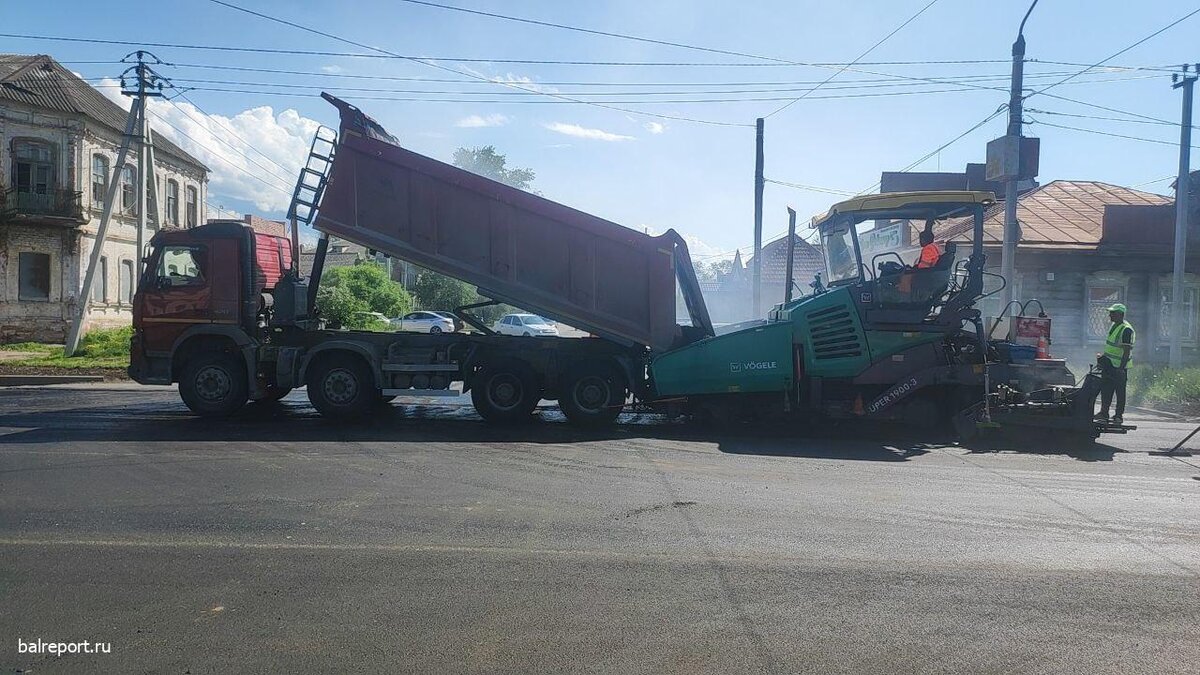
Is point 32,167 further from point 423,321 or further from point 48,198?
point 423,321

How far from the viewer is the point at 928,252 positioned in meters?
9.96

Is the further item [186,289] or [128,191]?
[128,191]

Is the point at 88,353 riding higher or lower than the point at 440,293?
lower

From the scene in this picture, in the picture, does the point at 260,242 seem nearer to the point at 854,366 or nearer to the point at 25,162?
the point at 854,366

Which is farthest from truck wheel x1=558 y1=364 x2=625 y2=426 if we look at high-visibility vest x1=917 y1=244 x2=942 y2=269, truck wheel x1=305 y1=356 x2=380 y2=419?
high-visibility vest x1=917 y1=244 x2=942 y2=269

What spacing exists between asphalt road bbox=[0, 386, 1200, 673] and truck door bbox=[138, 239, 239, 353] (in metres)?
2.30

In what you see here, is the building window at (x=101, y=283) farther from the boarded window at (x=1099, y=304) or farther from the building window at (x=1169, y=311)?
the building window at (x=1169, y=311)

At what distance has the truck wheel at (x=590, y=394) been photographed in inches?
424

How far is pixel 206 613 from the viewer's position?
3.99 metres

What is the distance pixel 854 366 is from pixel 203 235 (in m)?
9.24

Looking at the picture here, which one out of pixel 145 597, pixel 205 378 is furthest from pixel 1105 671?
pixel 205 378

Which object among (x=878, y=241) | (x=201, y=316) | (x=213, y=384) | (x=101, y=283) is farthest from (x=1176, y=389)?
(x=101, y=283)

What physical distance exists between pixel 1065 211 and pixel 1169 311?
13.7 ft

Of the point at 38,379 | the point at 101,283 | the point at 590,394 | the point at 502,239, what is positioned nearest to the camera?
the point at 502,239
